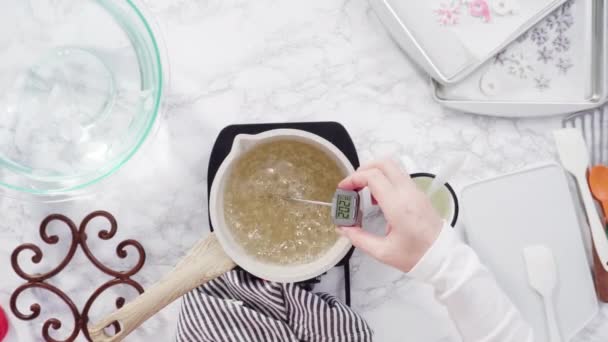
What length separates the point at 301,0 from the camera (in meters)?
0.88

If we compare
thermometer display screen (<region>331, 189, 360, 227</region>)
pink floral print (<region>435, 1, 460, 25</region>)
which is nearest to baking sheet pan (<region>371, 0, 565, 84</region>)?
pink floral print (<region>435, 1, 460, 25</region>)

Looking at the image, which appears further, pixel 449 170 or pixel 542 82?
pixel 542 82

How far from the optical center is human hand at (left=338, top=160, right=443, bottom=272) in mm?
660

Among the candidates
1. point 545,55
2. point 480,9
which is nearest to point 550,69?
point 545,55

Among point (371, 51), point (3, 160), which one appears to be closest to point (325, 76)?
point (371, 51)

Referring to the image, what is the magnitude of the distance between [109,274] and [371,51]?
50 centimetres

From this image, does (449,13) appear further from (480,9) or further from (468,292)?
(468,292)

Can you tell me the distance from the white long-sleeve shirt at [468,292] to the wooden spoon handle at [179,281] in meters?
0.24

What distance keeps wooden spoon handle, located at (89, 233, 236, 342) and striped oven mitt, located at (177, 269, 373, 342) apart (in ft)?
0.12

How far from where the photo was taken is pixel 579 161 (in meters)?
0.87

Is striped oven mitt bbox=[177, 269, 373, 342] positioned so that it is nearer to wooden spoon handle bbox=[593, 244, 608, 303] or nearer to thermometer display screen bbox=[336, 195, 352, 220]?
thermometer display screen bbox=[336, 195, 352, 220]

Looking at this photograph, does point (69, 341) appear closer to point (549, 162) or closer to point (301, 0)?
point (301, 0)

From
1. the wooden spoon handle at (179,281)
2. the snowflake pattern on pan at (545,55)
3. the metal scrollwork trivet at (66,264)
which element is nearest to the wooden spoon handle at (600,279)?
the snowflake pattern on pan at (545,55)

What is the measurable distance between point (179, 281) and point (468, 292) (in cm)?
36
